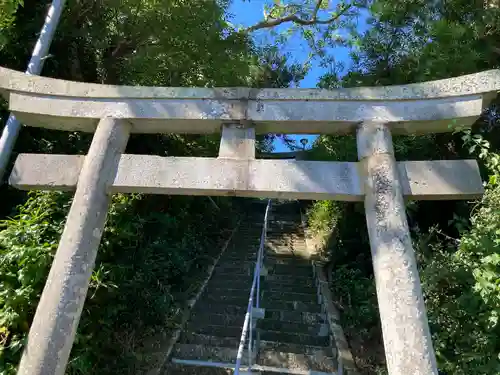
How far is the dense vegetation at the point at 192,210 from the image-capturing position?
3.81 meters

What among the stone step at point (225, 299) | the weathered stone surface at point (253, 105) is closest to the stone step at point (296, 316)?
the stone step at point (225, 299)

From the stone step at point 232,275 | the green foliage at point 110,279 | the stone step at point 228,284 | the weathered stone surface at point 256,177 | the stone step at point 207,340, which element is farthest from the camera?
the stone step at point 232,275

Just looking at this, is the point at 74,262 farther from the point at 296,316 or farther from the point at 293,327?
the point at 296,316

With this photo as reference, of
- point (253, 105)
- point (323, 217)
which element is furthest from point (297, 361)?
point (323, 217)

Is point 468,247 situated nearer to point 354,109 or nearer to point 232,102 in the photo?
point 354,109

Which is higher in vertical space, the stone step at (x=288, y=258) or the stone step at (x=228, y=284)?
the stone step at (x=288, y=258)

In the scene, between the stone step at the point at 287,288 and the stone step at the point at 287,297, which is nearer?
the stone step at the point at 287,297

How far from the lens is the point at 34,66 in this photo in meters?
5.01

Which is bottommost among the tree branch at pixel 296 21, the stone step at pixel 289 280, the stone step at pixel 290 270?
the stone step at pixel 289 280

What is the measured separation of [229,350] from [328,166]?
267cm

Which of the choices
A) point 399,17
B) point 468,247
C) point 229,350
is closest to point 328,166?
point 468,247

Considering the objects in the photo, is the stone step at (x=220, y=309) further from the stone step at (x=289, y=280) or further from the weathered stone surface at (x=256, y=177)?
the weathered stone surface at (x=256, y=177)

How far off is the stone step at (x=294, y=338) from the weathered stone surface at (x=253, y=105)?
276 centimetres

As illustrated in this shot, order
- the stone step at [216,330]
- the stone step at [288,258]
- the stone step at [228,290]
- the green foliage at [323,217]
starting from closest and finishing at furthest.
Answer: the stone step at [216,330], the stone step at [228,290], the stone step at [288,258], the green foliage at [323,217]
